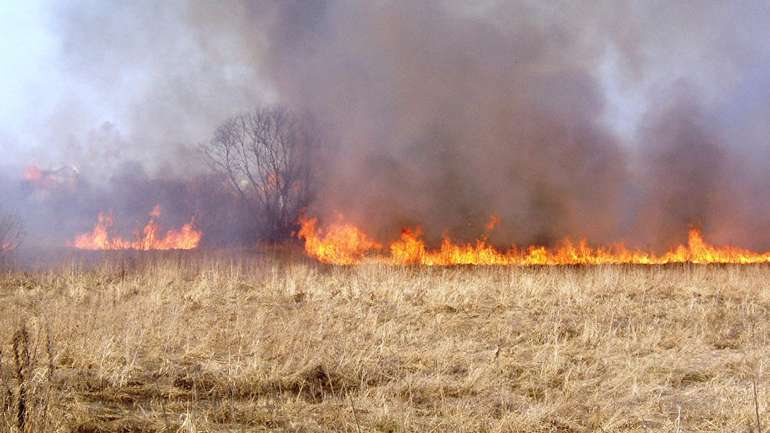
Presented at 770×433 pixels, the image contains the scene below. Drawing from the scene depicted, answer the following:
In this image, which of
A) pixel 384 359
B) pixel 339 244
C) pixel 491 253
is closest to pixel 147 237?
pixel 339 244

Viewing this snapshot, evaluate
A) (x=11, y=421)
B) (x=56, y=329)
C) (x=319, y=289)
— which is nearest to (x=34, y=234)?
(x=319, y=289)

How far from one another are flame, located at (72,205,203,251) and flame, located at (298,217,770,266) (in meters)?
8.25

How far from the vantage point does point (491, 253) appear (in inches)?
899

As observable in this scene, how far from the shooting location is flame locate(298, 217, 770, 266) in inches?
884

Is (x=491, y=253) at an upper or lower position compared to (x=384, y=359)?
upper

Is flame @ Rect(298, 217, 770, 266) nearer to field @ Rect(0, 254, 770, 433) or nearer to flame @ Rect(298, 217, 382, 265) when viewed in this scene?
flame @ Rect(298, 217, 382, 265)

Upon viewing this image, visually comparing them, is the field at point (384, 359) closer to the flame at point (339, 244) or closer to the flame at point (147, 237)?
the flame at point (339, 244)

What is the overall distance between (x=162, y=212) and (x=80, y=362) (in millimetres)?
29060

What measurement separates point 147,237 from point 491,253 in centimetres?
1626

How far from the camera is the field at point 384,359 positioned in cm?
481

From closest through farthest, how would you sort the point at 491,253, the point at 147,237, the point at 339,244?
the point at 491,253 < the point at 339,244 < the point at 147,237

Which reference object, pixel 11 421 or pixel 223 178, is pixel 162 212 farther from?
pixel 11 421

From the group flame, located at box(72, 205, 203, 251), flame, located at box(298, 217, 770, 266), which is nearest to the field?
flame, located at box(298, 217, 770, 266)

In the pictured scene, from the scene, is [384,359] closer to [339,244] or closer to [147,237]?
[339,244]
